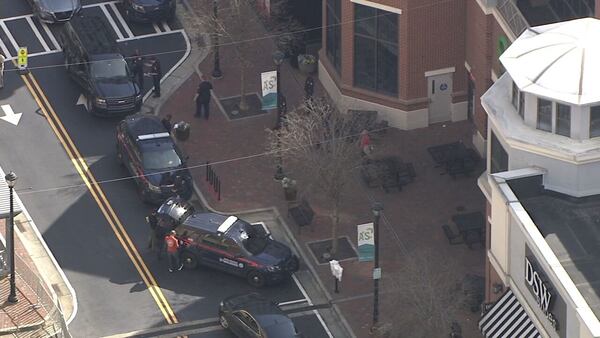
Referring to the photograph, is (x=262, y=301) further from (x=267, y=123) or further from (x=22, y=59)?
(x=22, y=59)

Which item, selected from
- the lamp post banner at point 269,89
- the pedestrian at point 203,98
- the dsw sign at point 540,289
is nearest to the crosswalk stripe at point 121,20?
the pedestrian at point 203,98

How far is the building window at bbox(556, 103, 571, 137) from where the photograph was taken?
63781 mm

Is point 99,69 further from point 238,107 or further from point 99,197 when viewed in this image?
point 99,197

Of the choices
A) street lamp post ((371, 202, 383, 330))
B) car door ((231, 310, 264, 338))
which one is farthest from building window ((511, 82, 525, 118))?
car door ((231, 310, 264, 338))

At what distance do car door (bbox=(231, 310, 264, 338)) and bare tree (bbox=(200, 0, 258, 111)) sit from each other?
1704 centimetres

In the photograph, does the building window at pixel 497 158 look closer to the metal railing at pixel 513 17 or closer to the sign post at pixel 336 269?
the sign post at pixel 336 269

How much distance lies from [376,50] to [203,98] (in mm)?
7730

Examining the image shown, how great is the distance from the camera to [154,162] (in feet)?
257

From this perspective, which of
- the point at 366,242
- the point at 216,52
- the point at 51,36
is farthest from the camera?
the point at 51,36

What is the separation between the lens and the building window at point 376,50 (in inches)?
3228

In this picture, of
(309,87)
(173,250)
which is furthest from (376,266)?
(309,87)

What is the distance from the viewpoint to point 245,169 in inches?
3196

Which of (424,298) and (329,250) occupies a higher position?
(424,298)

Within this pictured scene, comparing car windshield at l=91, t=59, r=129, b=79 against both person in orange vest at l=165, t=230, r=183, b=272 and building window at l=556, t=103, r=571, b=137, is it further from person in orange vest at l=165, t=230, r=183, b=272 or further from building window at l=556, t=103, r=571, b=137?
building window at l=556, t=103, r=571, b=137
